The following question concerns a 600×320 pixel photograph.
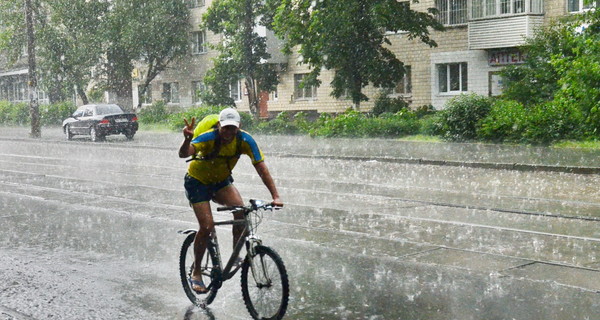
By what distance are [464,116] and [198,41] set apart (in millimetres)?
31238

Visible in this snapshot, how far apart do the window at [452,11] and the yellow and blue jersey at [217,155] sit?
32.6 m

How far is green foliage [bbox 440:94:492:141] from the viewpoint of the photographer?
2536cm

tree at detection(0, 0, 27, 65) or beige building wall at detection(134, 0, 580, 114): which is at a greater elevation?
tree at detection(0, 0, 27, 65)

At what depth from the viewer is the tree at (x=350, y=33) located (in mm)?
31312

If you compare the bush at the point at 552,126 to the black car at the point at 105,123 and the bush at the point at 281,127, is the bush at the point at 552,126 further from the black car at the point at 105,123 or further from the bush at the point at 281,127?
the black car at the point at 105,123

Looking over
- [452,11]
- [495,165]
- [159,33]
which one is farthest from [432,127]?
[159,33]

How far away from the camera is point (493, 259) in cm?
852

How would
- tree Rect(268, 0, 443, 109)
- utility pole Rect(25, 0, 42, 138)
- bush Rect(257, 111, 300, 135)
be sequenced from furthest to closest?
utility pole Rect(25, 0, 42, 138) < bush Rect(257, 111, 300, 135) < tree Rect(268, 0, 443, 109)

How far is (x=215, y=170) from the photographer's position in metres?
6.60

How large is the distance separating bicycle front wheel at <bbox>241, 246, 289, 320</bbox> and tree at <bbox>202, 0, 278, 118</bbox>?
33220 mm

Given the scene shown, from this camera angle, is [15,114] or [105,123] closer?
[105,123]

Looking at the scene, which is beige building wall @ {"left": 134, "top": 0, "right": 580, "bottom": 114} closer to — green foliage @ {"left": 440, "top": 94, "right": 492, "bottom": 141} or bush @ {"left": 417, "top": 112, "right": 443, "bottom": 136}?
bush @ {"left": 417, "top": 112, "right": 443, "bottom": 136}

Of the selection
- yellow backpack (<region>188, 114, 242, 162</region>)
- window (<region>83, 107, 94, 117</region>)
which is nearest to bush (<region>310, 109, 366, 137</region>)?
window (<region>83, 107, 94, 117</region>)

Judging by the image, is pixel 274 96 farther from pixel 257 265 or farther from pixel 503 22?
pixel 257 265
